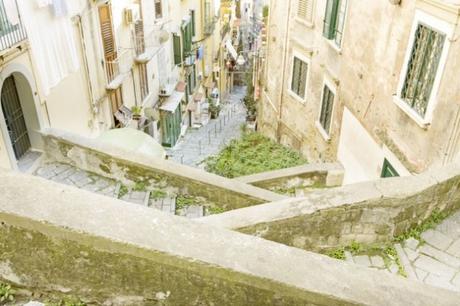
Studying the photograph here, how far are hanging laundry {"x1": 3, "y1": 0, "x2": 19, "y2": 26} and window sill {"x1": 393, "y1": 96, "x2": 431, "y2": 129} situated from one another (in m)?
7.51

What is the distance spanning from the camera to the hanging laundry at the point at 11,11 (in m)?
7.48

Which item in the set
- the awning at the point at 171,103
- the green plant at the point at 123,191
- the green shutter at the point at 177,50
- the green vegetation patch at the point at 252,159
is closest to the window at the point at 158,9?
the green shutter at the point at 177,50

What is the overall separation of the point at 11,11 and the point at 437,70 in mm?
7658

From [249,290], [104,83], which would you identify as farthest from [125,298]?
[104,83]

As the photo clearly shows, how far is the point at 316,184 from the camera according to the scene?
10.8 meters

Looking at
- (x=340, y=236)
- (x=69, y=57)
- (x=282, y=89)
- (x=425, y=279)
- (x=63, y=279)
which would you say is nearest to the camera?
(x=63, y=279)

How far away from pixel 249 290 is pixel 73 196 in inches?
59.9

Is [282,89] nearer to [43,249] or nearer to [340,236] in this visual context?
[340,236]

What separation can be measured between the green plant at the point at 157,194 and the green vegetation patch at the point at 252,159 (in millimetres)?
5200

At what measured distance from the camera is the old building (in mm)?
7145

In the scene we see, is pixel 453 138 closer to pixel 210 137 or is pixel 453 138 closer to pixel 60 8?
pixel 60 8

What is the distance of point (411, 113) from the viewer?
7.93 metres

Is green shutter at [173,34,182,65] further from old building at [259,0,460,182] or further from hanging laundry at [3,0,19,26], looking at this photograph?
hanging laundry at [3,0,19,26]

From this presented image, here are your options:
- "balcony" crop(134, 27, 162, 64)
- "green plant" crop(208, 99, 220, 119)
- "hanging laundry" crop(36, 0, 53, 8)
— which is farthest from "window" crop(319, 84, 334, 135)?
"green plant" crop(208, 99, 220, 119)
